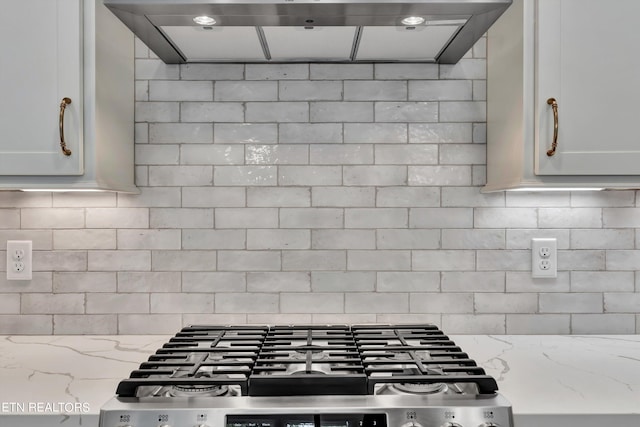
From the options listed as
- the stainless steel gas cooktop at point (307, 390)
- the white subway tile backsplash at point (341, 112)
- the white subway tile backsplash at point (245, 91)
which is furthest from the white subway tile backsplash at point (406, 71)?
the stainless steel gas cooktop at point (307, 390)

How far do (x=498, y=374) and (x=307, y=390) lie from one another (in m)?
0.55

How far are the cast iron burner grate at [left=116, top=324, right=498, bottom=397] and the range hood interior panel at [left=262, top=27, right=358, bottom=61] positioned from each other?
2.93 ft

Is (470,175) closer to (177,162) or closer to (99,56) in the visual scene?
(177,162)

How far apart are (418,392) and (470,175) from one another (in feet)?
3.10

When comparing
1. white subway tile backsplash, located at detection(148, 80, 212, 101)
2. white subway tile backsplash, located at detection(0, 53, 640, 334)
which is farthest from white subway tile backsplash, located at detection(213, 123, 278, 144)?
white subway tile backsplash, located at detection(148, 80, 212, 101)

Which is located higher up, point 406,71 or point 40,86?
point 406,71

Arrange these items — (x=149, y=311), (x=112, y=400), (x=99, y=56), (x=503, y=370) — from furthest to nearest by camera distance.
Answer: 1. (x=149, y=311)
2. (x=99, y=56)
3. (x=503, y=370)
4. (x=112, y=400)

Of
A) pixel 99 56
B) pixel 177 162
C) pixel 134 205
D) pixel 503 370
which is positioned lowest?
pixel 503 370

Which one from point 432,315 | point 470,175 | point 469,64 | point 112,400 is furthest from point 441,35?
point 112,400

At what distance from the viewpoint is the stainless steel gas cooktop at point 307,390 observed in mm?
1121

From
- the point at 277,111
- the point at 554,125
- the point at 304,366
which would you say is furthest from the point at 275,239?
the point at 554,125

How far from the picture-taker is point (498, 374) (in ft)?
4.70

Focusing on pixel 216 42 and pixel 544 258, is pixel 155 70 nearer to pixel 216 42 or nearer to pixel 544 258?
pixel 216 42

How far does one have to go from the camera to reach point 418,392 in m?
1.23
